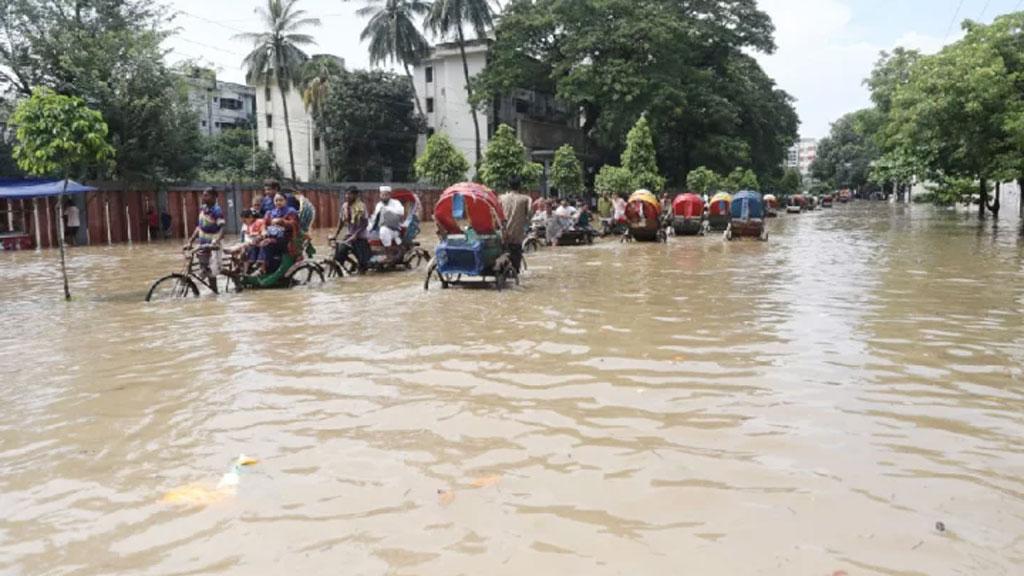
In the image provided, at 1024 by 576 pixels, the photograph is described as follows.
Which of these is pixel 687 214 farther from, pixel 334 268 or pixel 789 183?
pixel 789 183

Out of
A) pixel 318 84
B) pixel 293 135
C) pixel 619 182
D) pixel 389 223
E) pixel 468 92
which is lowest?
pixel 389 223

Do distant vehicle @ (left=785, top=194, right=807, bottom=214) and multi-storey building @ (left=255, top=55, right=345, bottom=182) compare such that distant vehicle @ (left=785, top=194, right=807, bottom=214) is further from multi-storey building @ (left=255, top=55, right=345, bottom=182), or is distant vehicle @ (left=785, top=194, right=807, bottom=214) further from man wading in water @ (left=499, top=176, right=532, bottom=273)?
man wading in water @ (left=499, top=176, right=532, bottom=273)

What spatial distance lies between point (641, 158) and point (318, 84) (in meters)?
22.3

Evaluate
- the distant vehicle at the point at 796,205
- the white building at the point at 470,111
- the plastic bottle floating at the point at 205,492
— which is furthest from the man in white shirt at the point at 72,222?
the distant vehicle at the point at 796,205

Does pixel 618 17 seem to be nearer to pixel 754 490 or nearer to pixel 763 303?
pixel 763 303

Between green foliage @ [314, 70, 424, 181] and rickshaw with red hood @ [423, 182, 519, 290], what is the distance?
39514mm

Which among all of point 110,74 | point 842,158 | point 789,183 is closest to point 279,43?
point 110,74

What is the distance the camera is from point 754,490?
154 inches

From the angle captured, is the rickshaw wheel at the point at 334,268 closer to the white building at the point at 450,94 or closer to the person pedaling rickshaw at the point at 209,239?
the person pedaling rickshaw at the point at 209,239

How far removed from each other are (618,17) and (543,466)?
142ft

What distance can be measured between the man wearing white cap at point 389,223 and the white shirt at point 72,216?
57.9 feet

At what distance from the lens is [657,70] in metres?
42.9

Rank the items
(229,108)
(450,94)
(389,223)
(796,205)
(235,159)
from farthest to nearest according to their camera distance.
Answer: (229,108), (796,205), (235,159), (450,94), (389,223)

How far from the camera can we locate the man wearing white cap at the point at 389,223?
1406 centimetres
